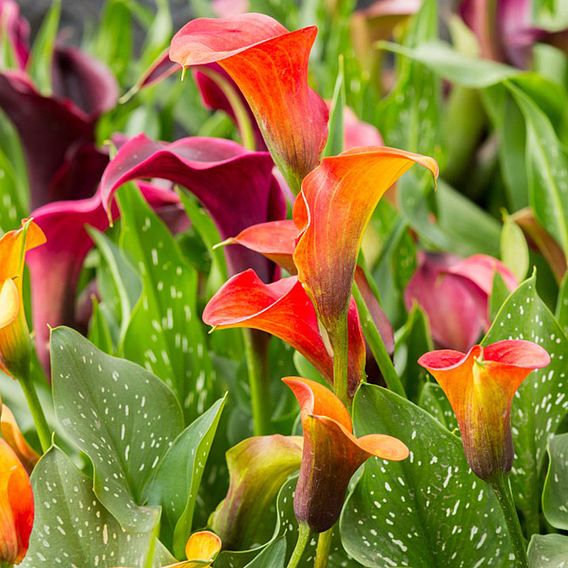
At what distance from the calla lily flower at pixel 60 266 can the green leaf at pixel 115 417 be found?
11 cm

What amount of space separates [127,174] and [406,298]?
0.23 meters

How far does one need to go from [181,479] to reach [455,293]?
0.71 ft

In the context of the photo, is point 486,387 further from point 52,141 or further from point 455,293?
point 52,141

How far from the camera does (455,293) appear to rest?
0.53 m

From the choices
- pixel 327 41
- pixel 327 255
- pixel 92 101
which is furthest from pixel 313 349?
pixel 327 41

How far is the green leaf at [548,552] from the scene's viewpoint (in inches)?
13.5

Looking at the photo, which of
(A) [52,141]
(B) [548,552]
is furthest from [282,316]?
(A) [52,141]

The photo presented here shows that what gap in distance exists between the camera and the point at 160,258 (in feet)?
1.63

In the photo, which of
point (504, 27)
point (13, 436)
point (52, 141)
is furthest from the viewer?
point (504, 27)

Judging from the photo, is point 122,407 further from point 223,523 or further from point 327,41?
point 327,41

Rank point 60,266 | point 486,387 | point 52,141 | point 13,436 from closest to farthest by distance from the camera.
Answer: point 486,387, point 13,436, point 60,266, point 52,141

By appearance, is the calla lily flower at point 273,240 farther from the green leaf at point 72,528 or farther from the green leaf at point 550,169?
the green leaf at point 550,169

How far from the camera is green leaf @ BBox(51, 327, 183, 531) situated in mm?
359

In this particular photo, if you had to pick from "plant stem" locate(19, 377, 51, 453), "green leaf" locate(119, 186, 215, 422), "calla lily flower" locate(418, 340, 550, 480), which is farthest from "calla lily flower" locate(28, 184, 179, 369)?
"calla lily flower" locate(418, 340, 550, 480)
